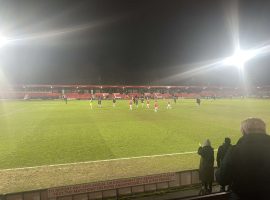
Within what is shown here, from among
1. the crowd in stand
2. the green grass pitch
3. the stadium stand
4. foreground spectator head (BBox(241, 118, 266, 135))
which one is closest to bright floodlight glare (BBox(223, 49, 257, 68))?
the stadium stand

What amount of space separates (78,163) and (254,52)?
100552 mm

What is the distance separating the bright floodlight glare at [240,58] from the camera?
91.5m

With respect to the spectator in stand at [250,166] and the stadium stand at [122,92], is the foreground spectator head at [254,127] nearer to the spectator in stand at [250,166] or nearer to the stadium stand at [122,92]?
the spectator in stand at [250,166]

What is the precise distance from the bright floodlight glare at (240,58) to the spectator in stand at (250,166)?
90.2 metres

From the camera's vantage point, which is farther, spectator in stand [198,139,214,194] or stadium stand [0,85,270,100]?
stadium stand [0,85,270,100]

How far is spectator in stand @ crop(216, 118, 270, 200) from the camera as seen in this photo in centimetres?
376

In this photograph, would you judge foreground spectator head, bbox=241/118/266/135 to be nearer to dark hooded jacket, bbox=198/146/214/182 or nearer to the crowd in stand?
the crowd in stand

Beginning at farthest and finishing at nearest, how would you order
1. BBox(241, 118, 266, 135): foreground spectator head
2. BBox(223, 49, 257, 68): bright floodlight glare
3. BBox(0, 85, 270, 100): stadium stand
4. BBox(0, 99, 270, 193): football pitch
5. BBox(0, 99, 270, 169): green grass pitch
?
BBox(223, 49, 257, 68): bright floodlight glare
BBox(0, 85, 270, 100): stadium stand
BBox(0, 99, 270, 169): green grass pitch
BBox(0, 99, 270, 193): football pitch
BBox(241, 118, 266, 135): foreground spectator head

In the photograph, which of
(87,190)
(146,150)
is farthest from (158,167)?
(87,190)

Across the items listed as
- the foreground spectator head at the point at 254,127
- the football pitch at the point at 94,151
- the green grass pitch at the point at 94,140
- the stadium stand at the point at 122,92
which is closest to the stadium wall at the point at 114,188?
the football pitch at the point at 94,151

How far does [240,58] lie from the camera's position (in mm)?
94375

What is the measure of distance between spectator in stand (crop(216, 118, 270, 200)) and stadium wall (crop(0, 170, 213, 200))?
475cm

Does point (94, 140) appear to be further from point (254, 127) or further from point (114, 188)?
point (254, 127)

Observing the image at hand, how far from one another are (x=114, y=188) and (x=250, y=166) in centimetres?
512
